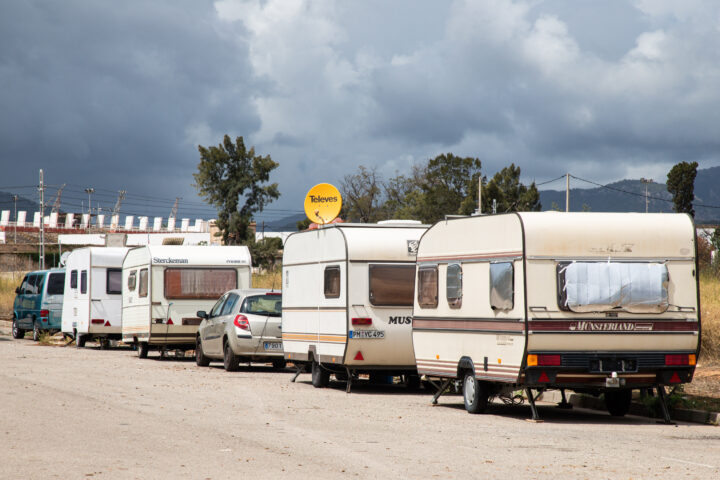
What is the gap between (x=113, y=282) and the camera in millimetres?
30828

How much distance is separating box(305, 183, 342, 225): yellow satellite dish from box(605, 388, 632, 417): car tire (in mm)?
8002

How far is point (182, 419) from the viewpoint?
13.1m

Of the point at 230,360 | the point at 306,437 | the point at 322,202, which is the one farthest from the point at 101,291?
the point at 306,437

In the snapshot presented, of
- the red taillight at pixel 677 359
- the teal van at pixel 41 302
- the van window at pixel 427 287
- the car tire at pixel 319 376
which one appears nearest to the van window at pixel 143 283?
the car tire at pixel 319 376

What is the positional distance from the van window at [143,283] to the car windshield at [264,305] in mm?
4683

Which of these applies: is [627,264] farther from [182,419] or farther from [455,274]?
[182,419]

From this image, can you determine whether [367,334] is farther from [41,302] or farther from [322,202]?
[41,302]

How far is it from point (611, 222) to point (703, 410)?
8.82ft

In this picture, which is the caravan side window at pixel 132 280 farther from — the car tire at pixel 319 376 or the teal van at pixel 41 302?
the car tire at pixel 319 376

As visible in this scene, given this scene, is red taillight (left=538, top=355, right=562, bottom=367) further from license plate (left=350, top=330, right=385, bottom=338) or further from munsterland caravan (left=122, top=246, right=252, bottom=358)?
munsterland caravan (left=122, top=246, right=252, bottom=358)

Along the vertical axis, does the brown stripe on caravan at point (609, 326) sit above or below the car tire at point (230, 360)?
above

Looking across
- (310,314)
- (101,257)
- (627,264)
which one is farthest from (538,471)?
(101,257)

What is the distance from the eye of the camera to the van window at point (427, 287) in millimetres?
15644

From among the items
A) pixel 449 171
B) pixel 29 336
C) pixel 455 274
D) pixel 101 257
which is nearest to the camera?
pixel 455 274
